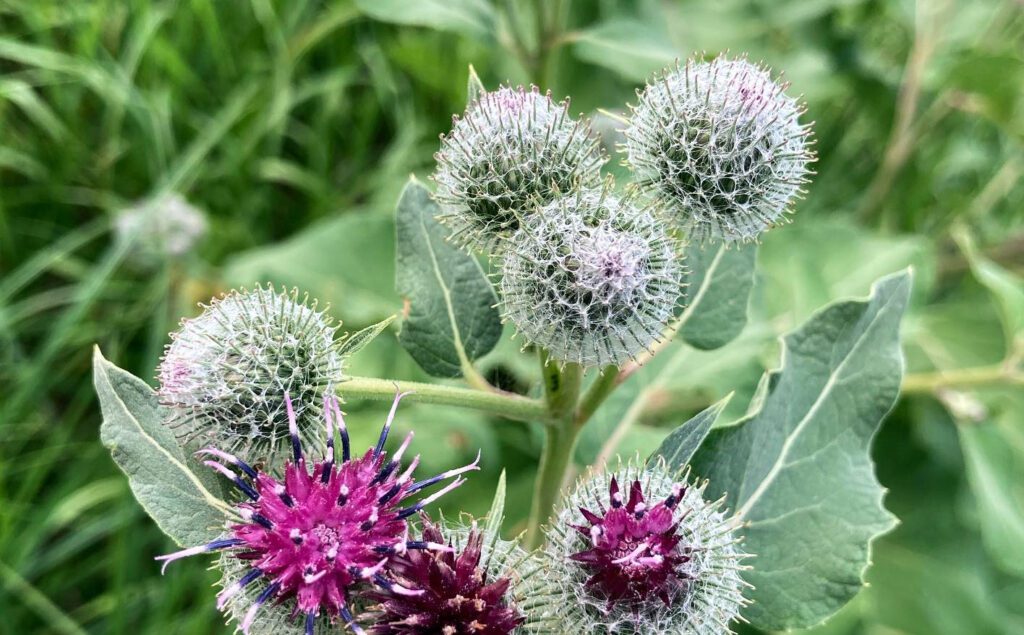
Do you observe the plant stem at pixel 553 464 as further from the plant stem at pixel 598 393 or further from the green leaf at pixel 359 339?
the green leaf at pixel 359 339

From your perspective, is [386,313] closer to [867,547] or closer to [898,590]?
[867,547]

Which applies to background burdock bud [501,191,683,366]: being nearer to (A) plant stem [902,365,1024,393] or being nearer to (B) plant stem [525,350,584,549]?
(B) plant stem [525,350,584,549]

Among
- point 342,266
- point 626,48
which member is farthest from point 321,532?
point 626,48

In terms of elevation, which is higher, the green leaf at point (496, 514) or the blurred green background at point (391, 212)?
the blurred green background at point (391, 212)

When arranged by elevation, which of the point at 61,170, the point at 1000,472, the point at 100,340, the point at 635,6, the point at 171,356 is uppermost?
the point at 635,6

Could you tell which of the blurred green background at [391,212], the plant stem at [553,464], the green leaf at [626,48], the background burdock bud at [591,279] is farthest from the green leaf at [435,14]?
the plant stem at [553,464]

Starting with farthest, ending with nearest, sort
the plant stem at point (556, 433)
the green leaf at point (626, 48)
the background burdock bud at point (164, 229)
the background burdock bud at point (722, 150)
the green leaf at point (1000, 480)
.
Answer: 1. the background burdock bud at point (164, 229)
2. the green leaf at point (626, 48)
3. the green leaf at point (1000, 480)
4. the plant stem at point (556, 433)
5. the background burdock bud at point (722, 150)

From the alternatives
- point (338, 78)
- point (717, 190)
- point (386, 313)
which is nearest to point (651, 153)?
point (717, 190)
